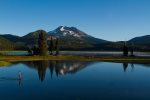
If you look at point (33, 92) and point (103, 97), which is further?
point (33, 92)

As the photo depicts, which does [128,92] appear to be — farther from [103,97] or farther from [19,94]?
[19,94]

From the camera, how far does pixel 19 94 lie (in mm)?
39719

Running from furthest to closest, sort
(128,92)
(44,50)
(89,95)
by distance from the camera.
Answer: (44,50), (128,92), (89,95)

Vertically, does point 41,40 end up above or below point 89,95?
above

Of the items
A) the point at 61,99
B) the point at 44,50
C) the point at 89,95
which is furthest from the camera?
the point at 44,50

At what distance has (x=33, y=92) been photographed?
41.5 metres

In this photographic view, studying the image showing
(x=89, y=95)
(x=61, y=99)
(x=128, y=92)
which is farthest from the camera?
(x=128, y=92)

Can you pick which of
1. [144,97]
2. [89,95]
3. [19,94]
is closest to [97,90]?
[89,95]

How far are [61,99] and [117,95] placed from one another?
8.70 metres

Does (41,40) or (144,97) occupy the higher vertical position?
(41,40)

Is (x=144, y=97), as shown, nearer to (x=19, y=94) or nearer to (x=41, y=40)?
(x=19, y=94)

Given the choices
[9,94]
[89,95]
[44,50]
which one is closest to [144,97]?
[89,95]

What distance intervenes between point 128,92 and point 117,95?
3465 millimetres

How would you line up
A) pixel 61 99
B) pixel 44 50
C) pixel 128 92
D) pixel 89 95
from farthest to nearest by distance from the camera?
pixel 44 50, pixel 128 92, pixel 89 95, pixel 61 99
